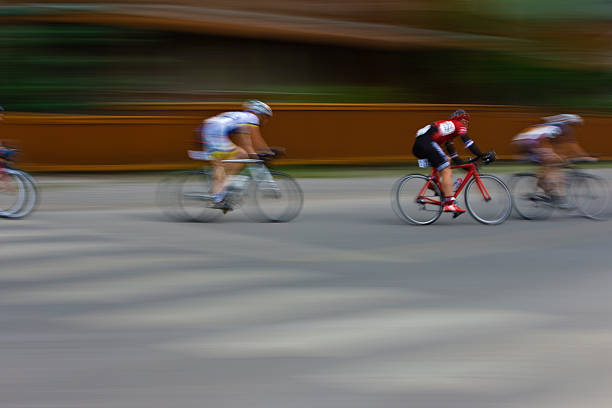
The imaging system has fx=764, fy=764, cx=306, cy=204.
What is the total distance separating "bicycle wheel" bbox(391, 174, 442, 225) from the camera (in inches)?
429

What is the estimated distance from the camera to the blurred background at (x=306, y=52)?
17578 millimetres

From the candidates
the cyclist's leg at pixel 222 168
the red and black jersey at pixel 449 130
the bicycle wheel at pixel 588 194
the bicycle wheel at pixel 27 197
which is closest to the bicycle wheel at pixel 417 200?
the red and black jersey at pixel 449 130

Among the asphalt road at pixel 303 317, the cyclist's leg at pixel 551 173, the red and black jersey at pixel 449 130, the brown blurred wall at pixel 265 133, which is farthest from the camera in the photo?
the brown blurred wall at pixel 265 133

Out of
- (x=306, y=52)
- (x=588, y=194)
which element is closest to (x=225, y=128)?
(x=588, y=194)

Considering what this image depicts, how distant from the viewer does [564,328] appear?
5.51m

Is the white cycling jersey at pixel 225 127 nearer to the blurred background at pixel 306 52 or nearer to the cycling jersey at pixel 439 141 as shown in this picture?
the cycling jersey at pixel 439 141

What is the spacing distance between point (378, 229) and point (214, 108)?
28.6 ft

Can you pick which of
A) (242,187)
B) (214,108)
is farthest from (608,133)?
(242,187)

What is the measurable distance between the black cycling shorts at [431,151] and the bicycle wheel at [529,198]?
1.34m

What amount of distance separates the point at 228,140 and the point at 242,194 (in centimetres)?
80

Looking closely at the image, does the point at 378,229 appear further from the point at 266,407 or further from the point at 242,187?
the point at 266,407

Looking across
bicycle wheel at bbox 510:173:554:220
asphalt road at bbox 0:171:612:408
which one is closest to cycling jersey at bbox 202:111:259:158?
asphalt road at bbox 0:171:612:408

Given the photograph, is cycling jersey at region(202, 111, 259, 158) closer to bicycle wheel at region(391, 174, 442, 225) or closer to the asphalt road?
the asphalt road

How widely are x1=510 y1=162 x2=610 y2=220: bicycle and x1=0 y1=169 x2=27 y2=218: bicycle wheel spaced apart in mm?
7187
